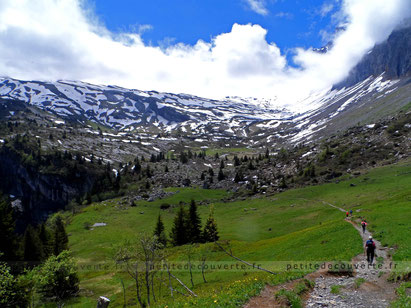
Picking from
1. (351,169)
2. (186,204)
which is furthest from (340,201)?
(186,204)

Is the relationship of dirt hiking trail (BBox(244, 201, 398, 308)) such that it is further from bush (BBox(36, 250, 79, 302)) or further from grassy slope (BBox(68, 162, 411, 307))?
bush (BBox(36, 250, 79, 302))

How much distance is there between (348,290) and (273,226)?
60522mm

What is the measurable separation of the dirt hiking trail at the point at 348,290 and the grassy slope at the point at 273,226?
118 cm

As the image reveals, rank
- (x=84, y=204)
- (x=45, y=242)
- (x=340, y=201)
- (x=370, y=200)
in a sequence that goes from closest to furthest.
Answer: (x=370, y=200), (x=45, y=242), (x=340, y=201), (x=84, y=204)

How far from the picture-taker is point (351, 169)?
112m

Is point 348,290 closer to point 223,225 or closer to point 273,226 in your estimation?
point 273,226

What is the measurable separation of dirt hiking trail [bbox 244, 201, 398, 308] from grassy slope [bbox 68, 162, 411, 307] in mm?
1175

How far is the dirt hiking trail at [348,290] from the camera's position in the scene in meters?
14.9

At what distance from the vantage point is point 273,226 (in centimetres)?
7538

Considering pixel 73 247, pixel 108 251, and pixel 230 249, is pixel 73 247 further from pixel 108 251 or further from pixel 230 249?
pixel 230 249

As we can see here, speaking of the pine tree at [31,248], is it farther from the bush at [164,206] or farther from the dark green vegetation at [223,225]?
the bush at [164,206]

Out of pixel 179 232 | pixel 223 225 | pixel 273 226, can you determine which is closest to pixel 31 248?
pixel 179 232

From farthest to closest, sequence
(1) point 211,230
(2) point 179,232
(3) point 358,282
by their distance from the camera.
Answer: (2) point 179,232 → (1) point 211,230 → (3) point 358,282

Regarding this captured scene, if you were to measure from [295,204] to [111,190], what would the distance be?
122 metres
